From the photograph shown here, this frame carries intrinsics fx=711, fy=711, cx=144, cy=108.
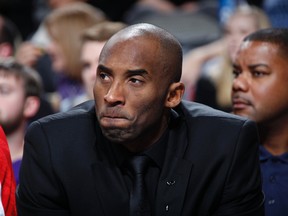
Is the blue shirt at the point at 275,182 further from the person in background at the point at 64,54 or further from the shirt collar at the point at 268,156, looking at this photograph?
the person in background at the point at 64,54

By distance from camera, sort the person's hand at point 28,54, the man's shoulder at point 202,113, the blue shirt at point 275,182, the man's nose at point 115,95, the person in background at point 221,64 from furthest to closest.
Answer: the person's hand at point 28,54, the person in background at point 221,64, the blue shirt at point 275,182, the man's shoulder at point 202,113, the man's nose at point 115,95

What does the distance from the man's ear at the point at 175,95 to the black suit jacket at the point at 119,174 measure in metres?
0.13

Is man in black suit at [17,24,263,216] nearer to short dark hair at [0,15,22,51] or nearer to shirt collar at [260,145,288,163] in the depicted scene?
shirt collar at [260,145,288,163]

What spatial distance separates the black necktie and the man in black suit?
2cm

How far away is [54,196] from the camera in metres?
2.23

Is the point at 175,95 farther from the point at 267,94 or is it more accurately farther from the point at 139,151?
the point at 267,94

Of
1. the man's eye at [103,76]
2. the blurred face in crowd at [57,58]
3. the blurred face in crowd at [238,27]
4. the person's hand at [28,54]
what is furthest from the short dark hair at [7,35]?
the man's eye at [103,76]

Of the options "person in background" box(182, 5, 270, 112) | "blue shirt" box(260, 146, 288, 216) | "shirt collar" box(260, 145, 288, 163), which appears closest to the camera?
"blue shirt" box(260, 146, 288, 216)

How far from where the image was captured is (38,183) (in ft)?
7.29

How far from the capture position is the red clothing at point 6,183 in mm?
2236

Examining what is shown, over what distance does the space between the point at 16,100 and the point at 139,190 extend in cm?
130

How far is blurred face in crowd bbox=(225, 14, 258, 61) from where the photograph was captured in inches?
167

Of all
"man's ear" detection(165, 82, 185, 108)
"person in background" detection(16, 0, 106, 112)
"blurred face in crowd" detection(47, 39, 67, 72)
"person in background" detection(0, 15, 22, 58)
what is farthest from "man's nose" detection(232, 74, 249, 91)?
"person in background" detection(0, 15, 22, 58)

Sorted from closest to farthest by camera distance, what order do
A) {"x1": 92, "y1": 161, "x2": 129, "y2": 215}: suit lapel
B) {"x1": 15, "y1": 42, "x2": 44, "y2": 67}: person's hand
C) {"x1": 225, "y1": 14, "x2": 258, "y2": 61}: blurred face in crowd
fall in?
{"x1": 92, "y1": 161, "x2": 129, "y2": 215}: suit lapel
{"x1": 225, "y1": 14, "x2": 258, "y2": 61}: blurred face in crowd
{"x1": 15, "y1": 42, "x2": 44, "y2": 67}: person's hand
